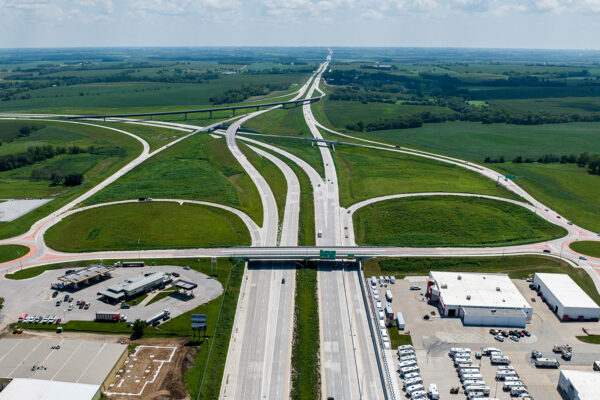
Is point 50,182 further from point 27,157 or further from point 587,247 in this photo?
point 587,247

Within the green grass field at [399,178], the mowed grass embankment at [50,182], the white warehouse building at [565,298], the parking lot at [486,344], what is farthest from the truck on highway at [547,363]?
the mowed grass embankment at [50,182]

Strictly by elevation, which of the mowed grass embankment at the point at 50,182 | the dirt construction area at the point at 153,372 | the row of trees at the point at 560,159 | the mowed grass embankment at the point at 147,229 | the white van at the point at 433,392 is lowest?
the white van at the point at 433,392

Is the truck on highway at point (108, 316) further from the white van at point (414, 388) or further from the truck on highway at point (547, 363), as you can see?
the truck on highway at point (547, 363)

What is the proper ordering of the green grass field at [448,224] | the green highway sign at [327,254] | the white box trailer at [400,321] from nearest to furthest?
1. the white box trailer at [400,321]
2. the green highway sign at [327,254]
3. the green grass field at [448,224]

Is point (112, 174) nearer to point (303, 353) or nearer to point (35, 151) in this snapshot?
point (35, 151)

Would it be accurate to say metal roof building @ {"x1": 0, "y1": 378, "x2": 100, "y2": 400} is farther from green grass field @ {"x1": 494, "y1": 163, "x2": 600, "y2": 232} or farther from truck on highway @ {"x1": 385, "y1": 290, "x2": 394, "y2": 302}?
green grass field @ {"x1": 494, "y1": 163, "x2": 600, "y2": 232}

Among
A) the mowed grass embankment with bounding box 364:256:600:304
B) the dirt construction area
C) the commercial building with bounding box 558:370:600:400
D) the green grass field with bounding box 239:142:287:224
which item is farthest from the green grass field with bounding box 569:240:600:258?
the dirt construction area

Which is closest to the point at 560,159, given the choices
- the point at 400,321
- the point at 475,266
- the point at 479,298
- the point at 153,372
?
the point at 475,266
